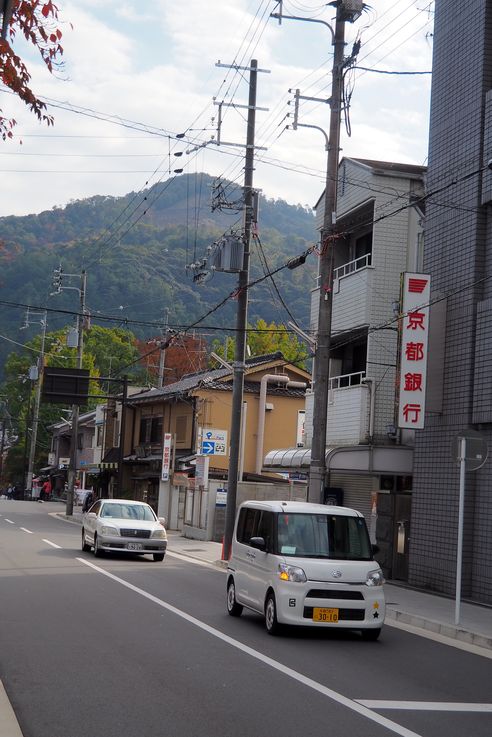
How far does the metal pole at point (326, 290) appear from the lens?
2203cm

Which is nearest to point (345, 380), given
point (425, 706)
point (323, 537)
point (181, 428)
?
point (323, 537)

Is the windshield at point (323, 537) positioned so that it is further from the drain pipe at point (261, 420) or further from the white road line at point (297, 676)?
the drain pipe at point (261, 420)

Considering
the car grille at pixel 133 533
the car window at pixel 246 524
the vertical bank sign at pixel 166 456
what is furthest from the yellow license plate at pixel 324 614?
the vertical bank sign at pixel 166 456

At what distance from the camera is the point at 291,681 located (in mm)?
10031

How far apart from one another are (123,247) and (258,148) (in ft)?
251

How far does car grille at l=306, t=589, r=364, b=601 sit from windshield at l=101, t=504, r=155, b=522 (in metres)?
13.8

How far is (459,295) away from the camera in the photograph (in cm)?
2084

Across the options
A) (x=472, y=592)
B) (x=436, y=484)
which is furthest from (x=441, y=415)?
(x=472, y=592)

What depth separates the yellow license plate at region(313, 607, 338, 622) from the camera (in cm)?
1346

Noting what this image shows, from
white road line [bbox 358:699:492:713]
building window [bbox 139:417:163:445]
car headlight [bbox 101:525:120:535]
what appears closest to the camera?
white road line [bbox 358:699:492:713]

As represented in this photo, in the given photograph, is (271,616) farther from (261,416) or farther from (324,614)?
(261,416)

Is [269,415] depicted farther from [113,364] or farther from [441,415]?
[113,364]

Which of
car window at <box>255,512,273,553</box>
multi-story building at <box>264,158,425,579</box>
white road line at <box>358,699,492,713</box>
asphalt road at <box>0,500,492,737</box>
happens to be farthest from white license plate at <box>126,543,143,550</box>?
white road line at <box>358,699,492,713</box>

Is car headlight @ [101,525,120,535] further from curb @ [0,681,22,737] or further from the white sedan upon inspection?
curb @ [0,681,22,737]
